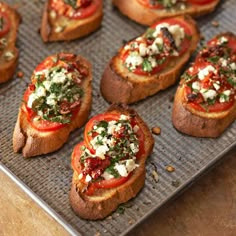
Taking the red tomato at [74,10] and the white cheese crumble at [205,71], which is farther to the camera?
the red tomato at [74,10]

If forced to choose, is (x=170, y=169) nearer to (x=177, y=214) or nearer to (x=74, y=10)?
(x=177, y=214)

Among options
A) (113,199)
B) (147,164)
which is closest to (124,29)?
(147,164)

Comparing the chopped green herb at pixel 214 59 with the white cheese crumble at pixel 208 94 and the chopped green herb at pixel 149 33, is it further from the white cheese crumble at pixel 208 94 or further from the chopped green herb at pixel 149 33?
the chopped green herb at pixel 149 33

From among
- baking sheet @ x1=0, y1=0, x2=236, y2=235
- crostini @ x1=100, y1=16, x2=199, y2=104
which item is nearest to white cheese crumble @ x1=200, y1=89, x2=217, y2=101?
baking sheet @ x1=0, y1=0, x2=236, y2=235

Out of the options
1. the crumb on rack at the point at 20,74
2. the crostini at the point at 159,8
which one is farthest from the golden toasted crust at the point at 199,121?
the crumb on rack at the point at 20,74

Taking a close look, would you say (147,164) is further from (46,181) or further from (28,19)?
(28,19)

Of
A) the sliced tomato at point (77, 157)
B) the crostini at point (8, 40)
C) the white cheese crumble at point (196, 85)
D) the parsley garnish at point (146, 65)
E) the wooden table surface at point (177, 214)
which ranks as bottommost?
the wooden table surface at point (177, 214)
